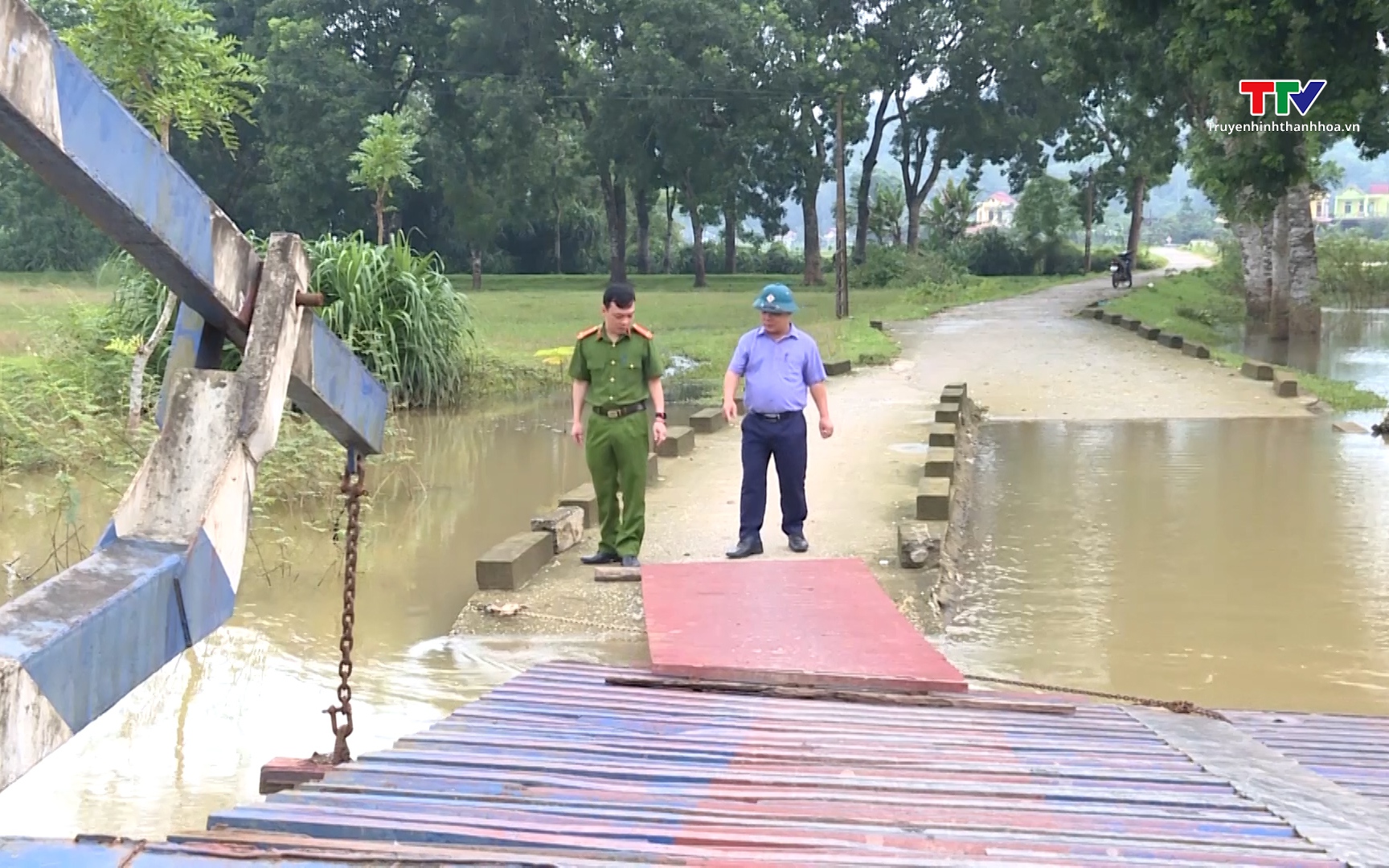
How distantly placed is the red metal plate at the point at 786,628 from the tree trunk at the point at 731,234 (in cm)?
3751

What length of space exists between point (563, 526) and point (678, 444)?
3.34 meters

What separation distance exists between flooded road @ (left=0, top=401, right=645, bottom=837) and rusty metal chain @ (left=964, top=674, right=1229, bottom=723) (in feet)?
6.05

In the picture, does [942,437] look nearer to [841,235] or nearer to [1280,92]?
[1280,92]

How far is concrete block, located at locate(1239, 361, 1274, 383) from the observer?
55.4ft

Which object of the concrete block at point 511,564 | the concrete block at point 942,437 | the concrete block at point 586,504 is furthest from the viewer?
the concrete block at point 942,437

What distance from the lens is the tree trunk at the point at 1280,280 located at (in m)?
24.6

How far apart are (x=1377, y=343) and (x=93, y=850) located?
27113 millimetres

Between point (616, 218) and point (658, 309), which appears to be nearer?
point (658, 309)

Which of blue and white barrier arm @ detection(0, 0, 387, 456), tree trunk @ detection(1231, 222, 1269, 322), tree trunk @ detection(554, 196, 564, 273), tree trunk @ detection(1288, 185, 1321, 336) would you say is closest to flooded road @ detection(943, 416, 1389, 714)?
blue and white barrier arm @ detection(0, 0, 387, 456)

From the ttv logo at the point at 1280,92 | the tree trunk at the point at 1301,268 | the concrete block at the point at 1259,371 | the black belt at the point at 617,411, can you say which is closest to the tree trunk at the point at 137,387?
the black belt at the point at 617,411

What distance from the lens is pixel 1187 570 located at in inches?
335

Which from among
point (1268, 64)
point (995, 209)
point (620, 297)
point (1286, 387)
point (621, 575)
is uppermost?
point (995, 209)

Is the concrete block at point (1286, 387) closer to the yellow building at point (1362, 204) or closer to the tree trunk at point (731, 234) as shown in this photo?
the tree trunk at point (731, 234)

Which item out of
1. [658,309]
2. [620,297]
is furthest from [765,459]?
[658,309]
